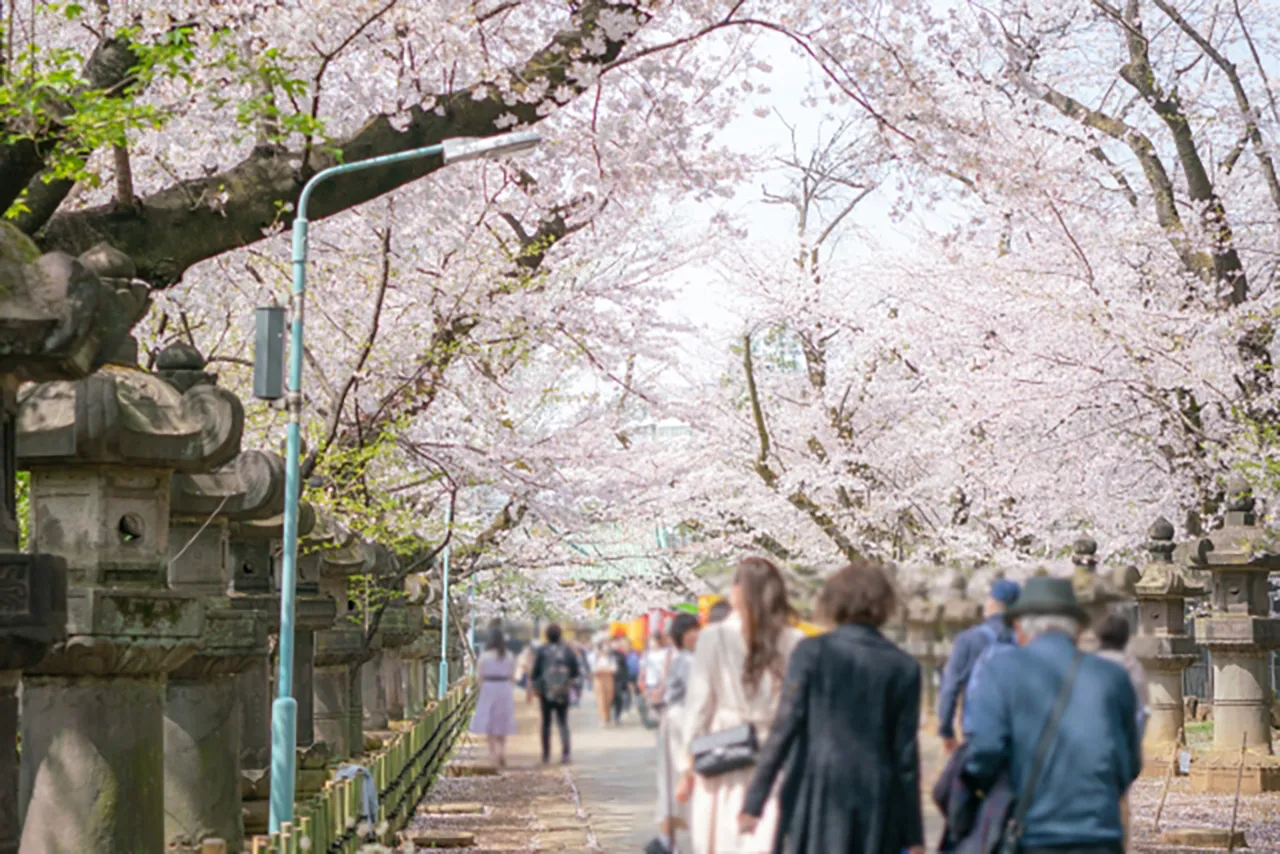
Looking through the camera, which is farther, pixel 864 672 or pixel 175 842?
pixel 175 842

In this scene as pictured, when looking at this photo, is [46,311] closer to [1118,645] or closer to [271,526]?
[1118,645]

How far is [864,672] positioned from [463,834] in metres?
14.2

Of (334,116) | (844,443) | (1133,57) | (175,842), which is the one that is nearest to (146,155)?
(334,116)

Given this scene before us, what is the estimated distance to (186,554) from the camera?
43.6 ft

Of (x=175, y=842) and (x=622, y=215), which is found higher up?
(x=622, y=215)

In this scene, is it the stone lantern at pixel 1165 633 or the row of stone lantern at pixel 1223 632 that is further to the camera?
the stone lantern at pixel 1165 633

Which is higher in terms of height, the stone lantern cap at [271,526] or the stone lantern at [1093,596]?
the stone lantern cap at [271,526]

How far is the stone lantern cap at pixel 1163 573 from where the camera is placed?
2684 centimetres

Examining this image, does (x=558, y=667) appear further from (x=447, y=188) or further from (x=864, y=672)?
(x=447, y=188)

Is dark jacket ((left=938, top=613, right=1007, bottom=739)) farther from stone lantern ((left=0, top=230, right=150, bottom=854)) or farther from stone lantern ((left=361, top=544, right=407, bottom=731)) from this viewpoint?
stone lantern ((left=361, top=544, right=407, bottom=731))

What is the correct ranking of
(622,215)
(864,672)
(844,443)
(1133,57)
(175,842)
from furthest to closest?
(844,443), (1133,57), (622,215), (175,842), (864,672)

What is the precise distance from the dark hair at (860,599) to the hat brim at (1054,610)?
1.48 feet

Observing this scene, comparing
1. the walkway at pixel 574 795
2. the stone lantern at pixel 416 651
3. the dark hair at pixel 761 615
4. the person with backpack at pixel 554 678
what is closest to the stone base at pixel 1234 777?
the walkway at pixel 574 795

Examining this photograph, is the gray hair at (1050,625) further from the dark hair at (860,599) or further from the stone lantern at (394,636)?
the stone lantern at (394,636)
